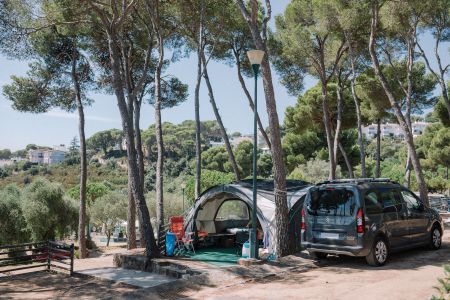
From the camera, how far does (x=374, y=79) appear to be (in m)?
18.9

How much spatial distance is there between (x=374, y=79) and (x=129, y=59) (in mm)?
10478

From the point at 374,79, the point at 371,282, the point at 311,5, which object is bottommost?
the point at 371,282

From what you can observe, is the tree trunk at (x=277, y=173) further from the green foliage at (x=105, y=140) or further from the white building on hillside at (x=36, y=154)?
the white building on hillside at (x=36, y=154)

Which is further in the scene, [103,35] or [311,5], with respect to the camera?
[311,5]

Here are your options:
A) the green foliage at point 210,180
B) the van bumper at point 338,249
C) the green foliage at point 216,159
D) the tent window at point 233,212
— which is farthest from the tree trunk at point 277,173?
the green foliage at point 216,159

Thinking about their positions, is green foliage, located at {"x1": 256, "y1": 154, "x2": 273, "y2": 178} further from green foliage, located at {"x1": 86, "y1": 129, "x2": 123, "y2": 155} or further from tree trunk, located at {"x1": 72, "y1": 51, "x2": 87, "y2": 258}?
green foliage, located at {"x1": 86, "y1": 129, "x2": 123, "y2": 155}

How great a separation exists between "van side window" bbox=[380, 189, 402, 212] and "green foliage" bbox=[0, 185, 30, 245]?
604 inches

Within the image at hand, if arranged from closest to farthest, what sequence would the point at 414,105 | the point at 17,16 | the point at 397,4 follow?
the point at 17,16 → the point at 397,4 → the point at 414,105

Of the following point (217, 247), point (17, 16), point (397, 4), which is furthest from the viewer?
point (397, 4)

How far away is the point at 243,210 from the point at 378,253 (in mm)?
5896

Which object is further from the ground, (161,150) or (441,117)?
(441,117)

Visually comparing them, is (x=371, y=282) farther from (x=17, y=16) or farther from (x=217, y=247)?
(x=17, y=16)

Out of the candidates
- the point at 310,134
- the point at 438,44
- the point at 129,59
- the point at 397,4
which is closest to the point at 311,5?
the point at 397,4

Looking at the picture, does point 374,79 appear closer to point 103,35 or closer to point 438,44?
point 438,44
